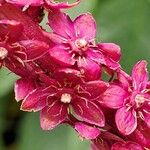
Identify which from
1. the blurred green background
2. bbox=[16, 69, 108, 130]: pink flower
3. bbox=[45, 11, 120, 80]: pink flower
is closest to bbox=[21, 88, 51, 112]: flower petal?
bbox=[16, 69, 108, 130]: pink flower

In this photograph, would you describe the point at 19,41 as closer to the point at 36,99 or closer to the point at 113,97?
the point at 36,99

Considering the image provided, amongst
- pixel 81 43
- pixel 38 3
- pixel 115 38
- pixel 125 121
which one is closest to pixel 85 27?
pixel 81 43

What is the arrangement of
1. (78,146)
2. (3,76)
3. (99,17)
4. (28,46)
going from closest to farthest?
(28,46) → (3,76) → (78,146) → (99,17)

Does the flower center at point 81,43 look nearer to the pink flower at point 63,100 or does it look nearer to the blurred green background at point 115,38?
the pink flower at point 63,100

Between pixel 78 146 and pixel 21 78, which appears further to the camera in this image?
pixel 78 146

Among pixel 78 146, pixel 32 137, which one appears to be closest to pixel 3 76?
pixel 78 146

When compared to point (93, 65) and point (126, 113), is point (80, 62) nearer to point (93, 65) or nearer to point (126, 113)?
point (93, 65)

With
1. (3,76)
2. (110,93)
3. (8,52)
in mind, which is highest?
(8,52)
